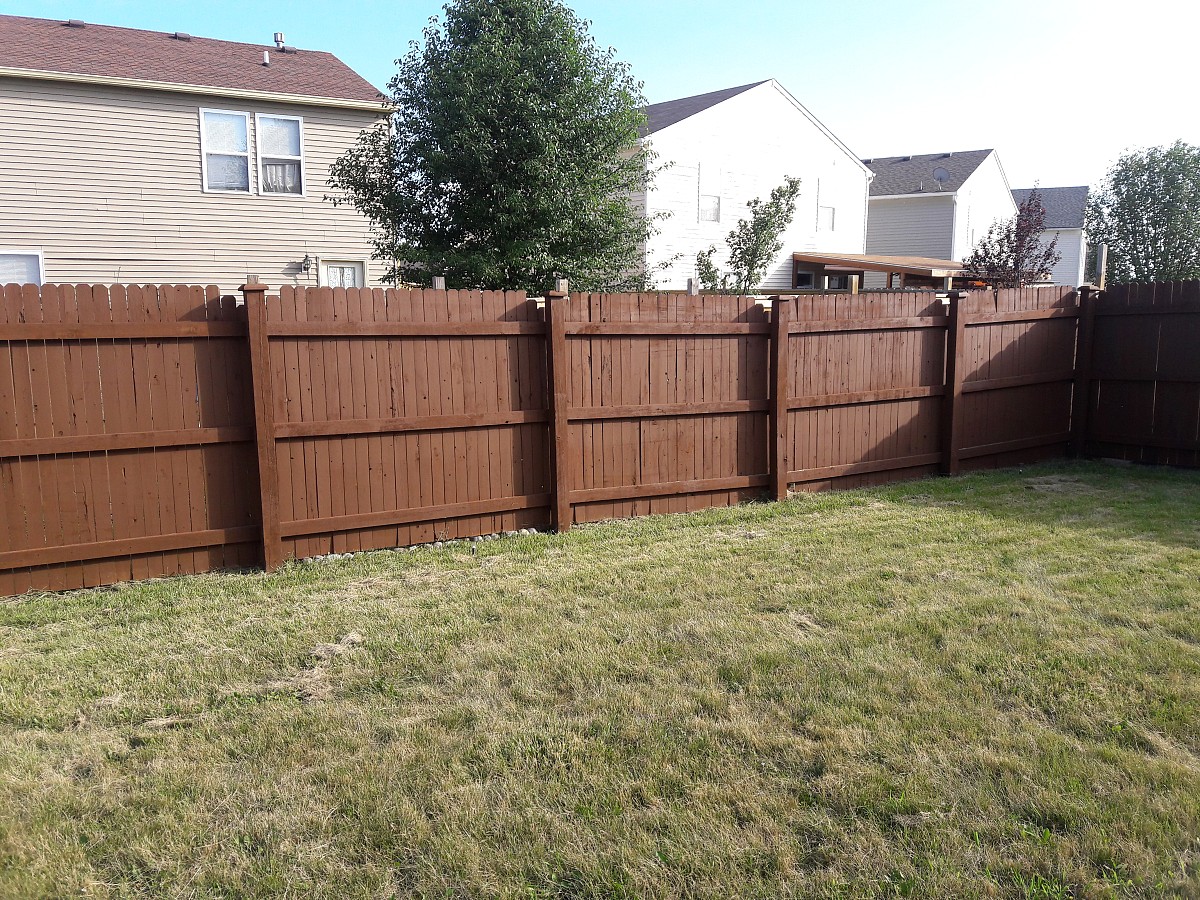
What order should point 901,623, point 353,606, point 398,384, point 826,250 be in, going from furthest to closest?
1. point 826,250
2. point 398,384
3. point 353,606
4. point 901,623

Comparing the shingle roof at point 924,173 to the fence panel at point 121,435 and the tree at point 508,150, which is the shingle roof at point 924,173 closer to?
the tree at point 508,150

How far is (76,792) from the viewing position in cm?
345

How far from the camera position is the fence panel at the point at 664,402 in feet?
24.7

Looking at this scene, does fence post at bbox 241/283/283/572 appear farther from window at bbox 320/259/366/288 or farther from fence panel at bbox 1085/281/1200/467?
window at bbox 320/259/366/288

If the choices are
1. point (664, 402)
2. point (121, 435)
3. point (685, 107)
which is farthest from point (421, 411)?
point (685, 107)

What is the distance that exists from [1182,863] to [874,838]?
3.07 feet

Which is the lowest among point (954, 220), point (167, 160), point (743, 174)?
point (167, 160)

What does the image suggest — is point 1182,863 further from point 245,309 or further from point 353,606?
point 245,309

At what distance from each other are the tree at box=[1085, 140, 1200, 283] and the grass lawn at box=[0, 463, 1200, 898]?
27601mm

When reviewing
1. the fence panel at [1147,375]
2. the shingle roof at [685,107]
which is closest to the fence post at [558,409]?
the fence panel at [1147,375]

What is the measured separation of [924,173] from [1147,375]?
23093mm

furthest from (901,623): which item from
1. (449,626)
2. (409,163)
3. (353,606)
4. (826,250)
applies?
(826,250)

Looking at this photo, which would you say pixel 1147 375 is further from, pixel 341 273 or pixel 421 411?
pixel 341 273

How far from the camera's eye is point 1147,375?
1043cm
